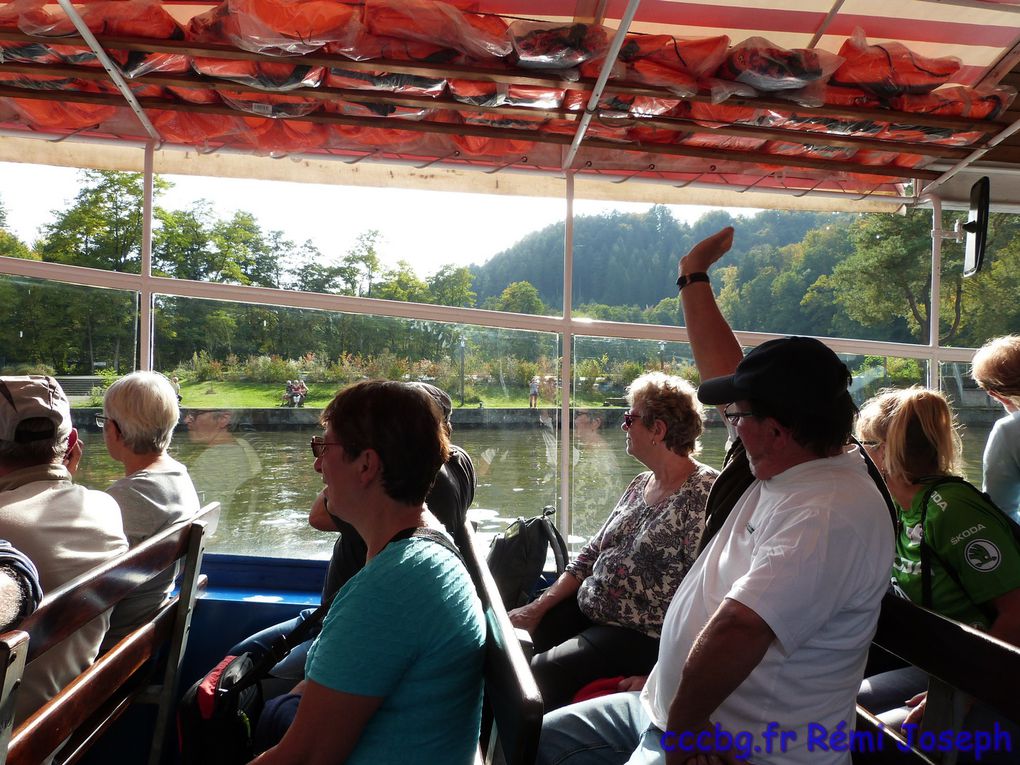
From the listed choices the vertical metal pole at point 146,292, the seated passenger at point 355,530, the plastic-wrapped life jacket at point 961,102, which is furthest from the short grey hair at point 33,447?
the plastic-wrapped life jacket at point 961,102

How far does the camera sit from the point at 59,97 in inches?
120

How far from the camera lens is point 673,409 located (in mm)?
2830

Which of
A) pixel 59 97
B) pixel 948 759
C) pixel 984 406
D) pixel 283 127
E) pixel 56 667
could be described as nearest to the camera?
pixel 948 759

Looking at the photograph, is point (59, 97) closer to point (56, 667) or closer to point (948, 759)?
point (56, 667)

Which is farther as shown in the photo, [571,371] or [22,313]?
[571,371]

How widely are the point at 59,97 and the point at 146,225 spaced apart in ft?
2.59

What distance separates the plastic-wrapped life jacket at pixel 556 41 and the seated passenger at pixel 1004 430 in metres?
1.86

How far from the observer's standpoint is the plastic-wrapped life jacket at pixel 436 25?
2.65 metres

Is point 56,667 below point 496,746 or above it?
above

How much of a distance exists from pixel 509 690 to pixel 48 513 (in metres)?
1.41

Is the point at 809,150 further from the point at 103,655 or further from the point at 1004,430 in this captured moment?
the point at 103,655

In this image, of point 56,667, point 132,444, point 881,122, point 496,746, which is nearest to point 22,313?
point 132,444

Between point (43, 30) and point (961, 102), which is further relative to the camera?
point (961, 102)

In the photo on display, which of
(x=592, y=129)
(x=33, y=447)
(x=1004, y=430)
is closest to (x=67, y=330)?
(x=33, y=447)
